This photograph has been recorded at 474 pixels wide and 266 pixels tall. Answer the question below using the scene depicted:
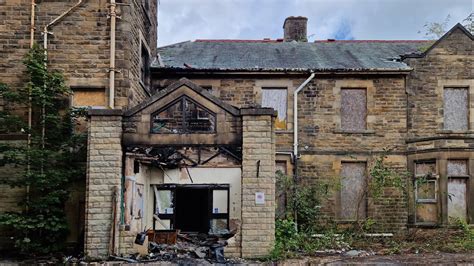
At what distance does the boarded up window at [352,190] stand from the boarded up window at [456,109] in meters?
3.60

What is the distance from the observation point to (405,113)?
68.7 feet

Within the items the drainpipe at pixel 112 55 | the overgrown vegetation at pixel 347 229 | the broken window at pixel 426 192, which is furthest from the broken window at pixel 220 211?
the broken window at pixel 426 192

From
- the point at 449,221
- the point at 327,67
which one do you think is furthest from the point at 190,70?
the point at 449,221

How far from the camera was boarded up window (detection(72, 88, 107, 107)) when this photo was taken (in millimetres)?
16594

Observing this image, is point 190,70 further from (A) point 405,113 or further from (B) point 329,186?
(A) point 405,113

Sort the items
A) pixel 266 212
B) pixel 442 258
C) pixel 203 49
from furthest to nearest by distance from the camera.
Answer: pixel 203 49 < pixel 442 258 < pixel 266 212

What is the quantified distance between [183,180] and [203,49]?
596 centimetres

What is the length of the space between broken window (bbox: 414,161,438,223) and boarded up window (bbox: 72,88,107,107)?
11.1 m

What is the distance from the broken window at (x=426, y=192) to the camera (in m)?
19.9

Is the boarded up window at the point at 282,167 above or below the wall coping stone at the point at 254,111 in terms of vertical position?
below

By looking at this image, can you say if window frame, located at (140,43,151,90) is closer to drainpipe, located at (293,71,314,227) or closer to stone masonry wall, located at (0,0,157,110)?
stone masonry wall, located at (0,0,157,110)

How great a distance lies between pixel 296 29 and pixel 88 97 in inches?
510

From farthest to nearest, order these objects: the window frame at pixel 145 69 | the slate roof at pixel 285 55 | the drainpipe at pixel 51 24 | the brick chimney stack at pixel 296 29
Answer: the brick chimney stack at pixel 296 29, the slate roof at pixel 285 55, the window frame at pixel 145 69, the drainpipe at pixel 51 24

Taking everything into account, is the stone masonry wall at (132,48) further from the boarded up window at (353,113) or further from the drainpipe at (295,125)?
the boarded up window at (353,113)
